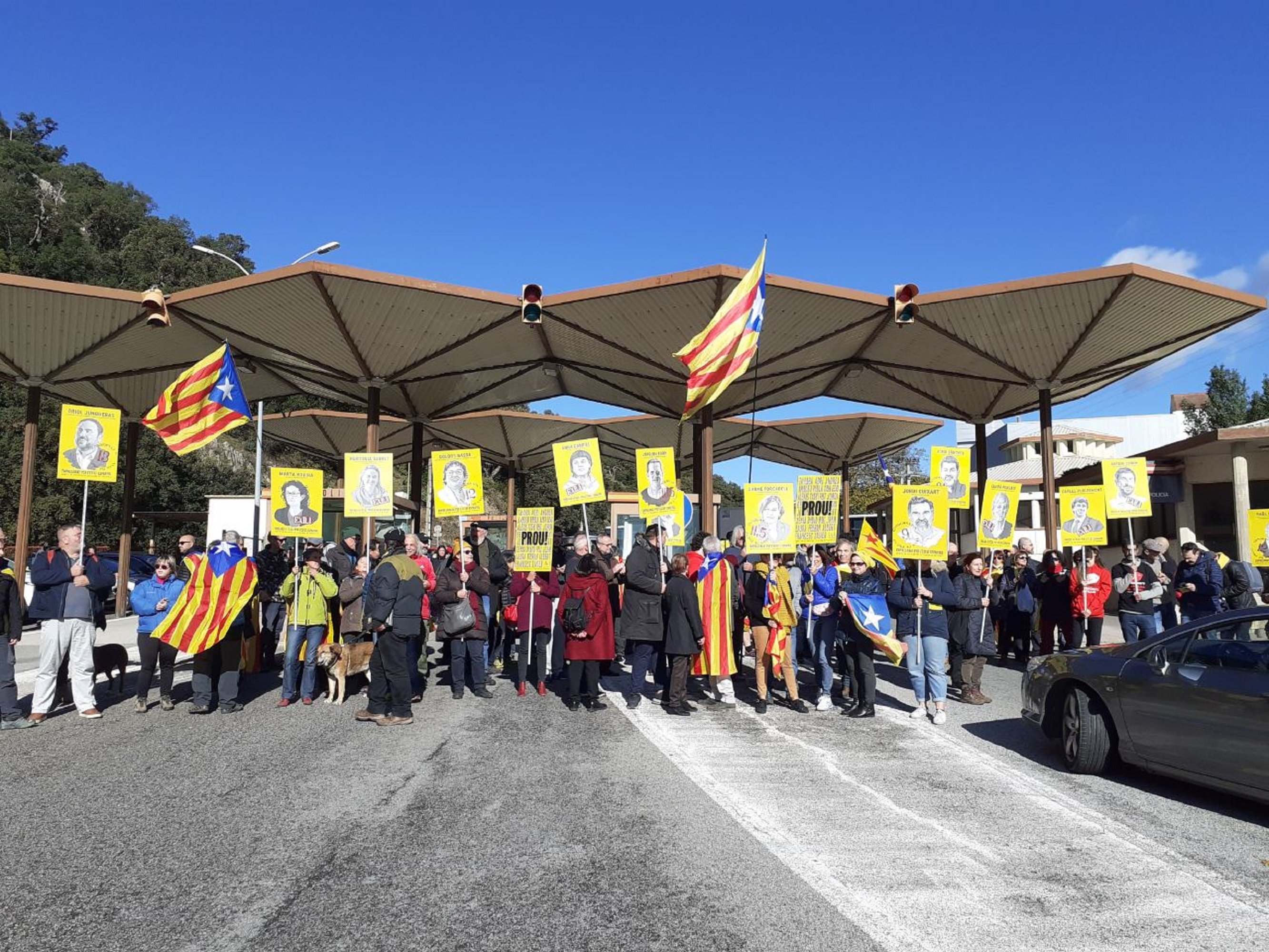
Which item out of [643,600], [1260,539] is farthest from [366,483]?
[1260,539]

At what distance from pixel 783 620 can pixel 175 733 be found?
5.99 metres

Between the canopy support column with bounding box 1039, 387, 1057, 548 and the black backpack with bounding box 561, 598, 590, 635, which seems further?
the canopy support column with bounding box 1039, 387, 1057, 548

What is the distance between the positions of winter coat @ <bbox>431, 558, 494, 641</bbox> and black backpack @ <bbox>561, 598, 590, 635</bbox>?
1.23 metres

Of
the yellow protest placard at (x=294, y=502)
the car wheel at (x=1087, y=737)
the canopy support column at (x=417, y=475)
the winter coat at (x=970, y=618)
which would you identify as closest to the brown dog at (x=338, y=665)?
the yellow protest placard at (x=294, y=502)

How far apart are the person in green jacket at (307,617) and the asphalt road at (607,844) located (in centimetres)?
152

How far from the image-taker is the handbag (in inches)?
347

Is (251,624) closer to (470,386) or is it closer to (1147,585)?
(1147,585)

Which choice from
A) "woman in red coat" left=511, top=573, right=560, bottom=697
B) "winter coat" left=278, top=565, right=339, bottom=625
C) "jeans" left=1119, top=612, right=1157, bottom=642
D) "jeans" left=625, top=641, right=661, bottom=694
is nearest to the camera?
"jeans" left=625, top=641, right=661, bottom=694

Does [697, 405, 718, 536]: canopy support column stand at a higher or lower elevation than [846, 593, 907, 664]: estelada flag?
higher

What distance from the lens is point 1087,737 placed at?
5934mm

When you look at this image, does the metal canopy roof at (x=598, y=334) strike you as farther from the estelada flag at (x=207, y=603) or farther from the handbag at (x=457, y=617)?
the handbag at (x=457, y=617)

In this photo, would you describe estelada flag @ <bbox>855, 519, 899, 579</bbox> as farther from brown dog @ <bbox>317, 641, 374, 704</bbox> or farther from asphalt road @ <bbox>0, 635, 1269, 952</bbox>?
brown dog @ <bbox>317, 641, 374, 704</bbox>

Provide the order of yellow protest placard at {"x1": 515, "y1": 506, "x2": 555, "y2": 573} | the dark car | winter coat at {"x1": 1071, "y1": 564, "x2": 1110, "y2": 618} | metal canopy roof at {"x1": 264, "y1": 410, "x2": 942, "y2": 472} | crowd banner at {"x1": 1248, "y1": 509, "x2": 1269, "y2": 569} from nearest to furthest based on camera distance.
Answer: the dark car
yellow protest placard at {"x1": 515, "y1": 506, "x2": 555, "y2": 573}
winter coat at {"x1": 1071, "y1": 564, "x2": 1110, "y2": 618}
crowd banner at {"x1": 1248, "y1": 509, "x2": 1269, "y2": 569}
metal canopy roof at {"x1": 264, "y1": 410, "x2": 942, "y2": 472}

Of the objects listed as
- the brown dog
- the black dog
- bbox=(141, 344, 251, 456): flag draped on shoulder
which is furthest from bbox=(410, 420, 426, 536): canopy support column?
the brown dog
